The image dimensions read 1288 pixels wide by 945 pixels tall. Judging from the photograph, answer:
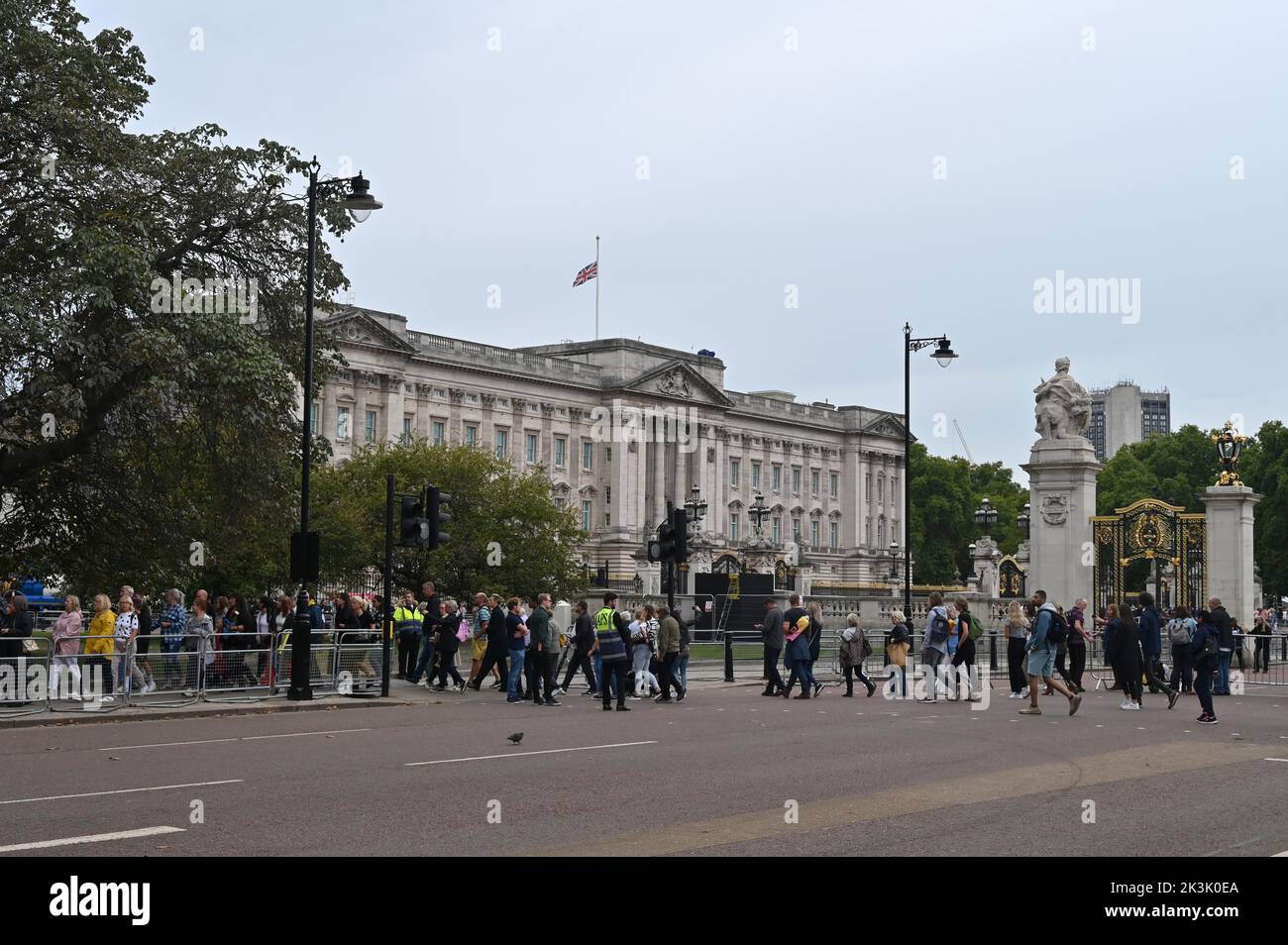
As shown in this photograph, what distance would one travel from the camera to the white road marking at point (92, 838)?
388 inches

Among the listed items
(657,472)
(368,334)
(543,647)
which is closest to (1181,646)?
(543,647)

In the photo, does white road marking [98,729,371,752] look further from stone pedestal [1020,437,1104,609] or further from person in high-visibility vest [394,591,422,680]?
stone pedestal [1020,437,1104,609]

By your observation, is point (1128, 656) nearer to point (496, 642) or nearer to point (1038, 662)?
point (1038, 662)

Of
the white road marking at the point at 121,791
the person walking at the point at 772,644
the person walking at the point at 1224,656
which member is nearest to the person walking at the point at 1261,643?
the person walking at the point at 1224,656

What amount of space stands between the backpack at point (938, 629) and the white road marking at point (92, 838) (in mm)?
18023

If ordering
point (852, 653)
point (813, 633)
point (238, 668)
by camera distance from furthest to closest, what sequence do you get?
point (852, 653), point (813, 633), point (238, 668)

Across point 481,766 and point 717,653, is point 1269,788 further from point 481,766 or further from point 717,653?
point 717,653

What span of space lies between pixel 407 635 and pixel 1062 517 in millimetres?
15622

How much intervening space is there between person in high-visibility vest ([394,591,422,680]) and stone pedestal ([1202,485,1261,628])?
18.9 m

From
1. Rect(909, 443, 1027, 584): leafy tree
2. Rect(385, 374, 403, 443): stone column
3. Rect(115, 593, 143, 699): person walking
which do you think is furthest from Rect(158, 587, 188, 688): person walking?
Rect(909, 443, 1027, 584): leafy tree

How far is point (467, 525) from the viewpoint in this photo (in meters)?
63.8

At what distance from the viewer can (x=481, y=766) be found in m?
15.2

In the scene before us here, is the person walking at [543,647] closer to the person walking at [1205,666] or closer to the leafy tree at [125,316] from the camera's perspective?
the leafy tree at [125,316]
